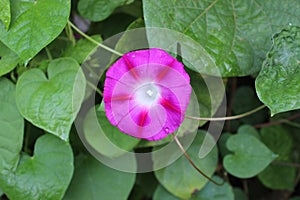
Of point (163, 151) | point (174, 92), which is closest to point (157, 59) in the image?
point (174, 92)

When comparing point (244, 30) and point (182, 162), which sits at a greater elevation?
point (244, 30)

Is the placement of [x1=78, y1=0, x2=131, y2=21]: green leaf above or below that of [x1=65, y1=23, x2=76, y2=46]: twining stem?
above

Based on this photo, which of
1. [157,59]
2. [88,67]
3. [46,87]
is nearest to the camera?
[157,59]

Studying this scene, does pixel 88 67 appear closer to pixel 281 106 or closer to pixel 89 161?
pixel 89 161

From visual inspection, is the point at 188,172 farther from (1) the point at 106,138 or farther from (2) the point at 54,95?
(2) the point at 54,95

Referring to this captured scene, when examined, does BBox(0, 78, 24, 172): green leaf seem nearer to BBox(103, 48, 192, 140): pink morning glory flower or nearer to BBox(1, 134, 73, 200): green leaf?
BBox(1, 134, 73, 200): green leaf

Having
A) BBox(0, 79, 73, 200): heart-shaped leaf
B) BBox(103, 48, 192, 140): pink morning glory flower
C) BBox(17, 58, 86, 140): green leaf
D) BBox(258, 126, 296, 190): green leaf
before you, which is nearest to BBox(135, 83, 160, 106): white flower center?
BBox(103, 48, 192, 140): pink morning glory flower
